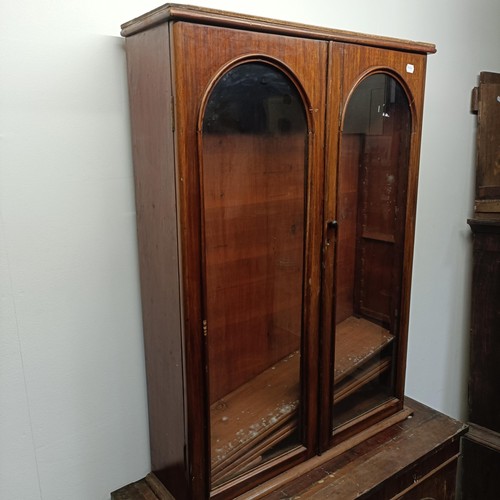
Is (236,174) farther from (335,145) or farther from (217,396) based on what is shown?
(217,396)

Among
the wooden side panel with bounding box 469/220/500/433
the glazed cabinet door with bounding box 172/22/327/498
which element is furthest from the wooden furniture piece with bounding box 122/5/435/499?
the wooden side panel with bounding box 469/220/500/433

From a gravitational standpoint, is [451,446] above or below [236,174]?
below

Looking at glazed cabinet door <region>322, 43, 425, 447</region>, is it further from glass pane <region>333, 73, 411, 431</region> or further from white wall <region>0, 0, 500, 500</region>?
white wall <region>0, 0, 500, 500</region>

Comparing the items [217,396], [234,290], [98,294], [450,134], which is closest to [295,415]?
[217,396]

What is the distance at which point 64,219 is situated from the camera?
3.46ft

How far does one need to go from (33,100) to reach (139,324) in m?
0.57

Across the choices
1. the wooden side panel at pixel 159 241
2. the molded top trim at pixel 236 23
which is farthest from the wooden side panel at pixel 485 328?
the wooden side panel at pixel 159 241

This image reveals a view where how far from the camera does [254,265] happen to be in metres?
1.20

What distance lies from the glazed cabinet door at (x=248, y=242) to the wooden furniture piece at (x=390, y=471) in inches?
2.8

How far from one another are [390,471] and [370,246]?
1.97ft

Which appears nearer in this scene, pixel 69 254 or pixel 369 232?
pixel 69 254

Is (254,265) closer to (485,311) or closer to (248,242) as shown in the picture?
(248,242)

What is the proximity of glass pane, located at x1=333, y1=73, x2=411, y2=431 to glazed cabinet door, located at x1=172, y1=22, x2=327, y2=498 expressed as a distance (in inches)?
5.5

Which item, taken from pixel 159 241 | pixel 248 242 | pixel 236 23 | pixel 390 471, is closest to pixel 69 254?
pixel 159 241
